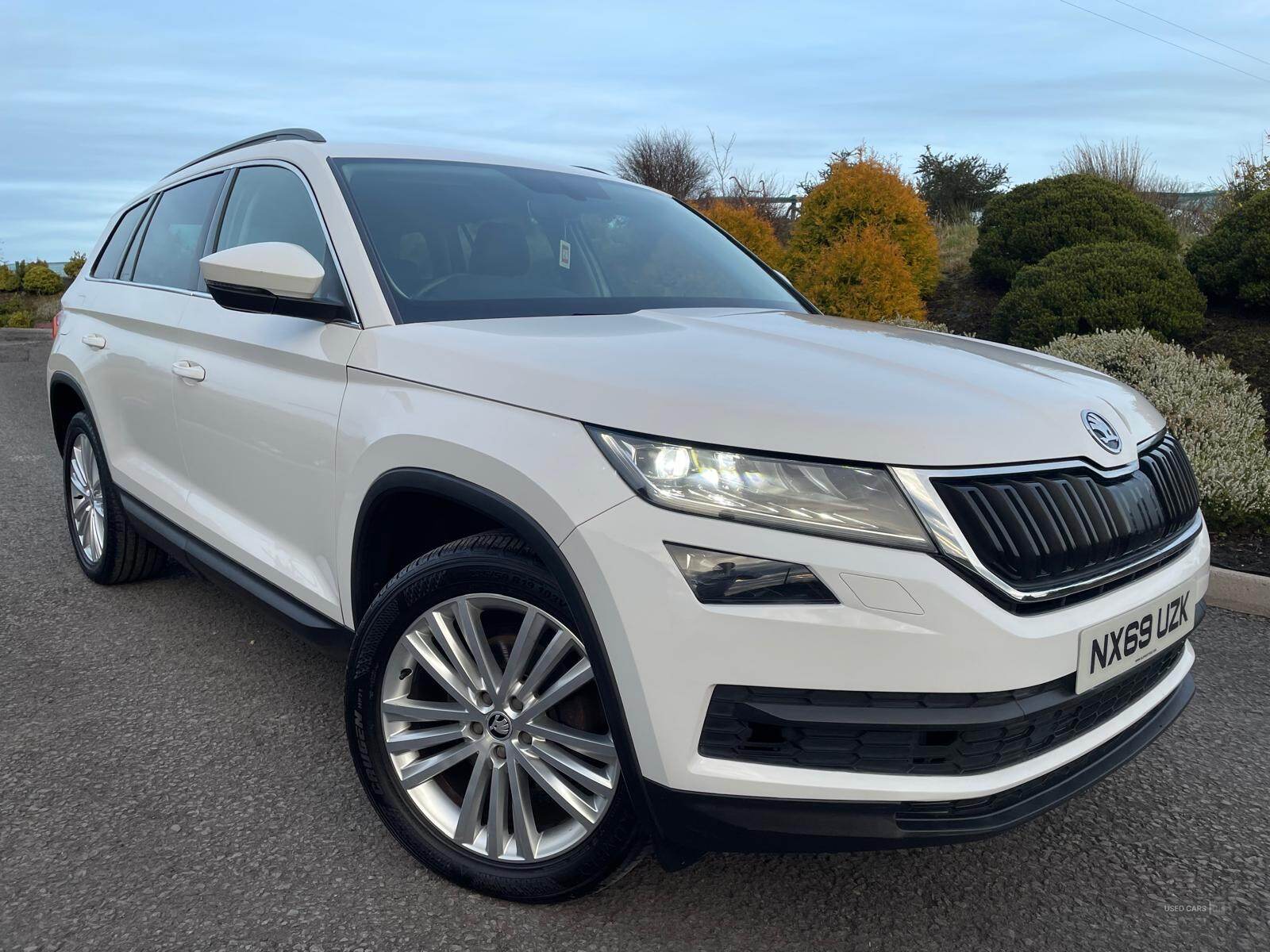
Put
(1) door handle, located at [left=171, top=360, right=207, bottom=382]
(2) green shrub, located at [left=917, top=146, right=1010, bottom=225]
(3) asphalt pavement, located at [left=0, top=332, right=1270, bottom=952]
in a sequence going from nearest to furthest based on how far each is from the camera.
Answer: (3) asphalt pavement, located at [left=0, top=332, right=1270, bottom=952] → (1) door handle, located at [left=171, top=360, right=207, bottom=382] → (2) green shrub, located at [left=917, top=146, right=1010, bottom=225]

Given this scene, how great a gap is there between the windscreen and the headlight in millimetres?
915

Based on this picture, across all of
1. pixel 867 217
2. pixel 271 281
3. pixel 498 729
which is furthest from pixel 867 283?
pixel 498 729

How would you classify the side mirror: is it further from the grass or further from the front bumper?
the grass

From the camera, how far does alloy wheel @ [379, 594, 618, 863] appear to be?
2008 mm

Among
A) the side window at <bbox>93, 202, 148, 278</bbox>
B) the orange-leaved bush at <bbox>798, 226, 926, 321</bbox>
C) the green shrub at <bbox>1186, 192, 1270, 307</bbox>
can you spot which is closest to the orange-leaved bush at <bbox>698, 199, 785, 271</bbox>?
the orange-leaved bush at <bbox>798, 226, 926, 321</bbox>

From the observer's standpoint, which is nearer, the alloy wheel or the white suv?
the white suv

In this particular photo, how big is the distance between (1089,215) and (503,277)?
29.9 feet

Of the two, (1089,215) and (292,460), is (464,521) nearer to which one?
(292,460)

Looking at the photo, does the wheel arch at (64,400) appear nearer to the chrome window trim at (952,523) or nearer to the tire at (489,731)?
the tire at (489,731)

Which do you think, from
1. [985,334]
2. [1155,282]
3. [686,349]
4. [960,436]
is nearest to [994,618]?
[960,436]

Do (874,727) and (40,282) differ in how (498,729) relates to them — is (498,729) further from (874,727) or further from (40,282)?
(40,282)

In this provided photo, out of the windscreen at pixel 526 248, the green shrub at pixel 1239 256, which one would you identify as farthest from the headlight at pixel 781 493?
the green shrub at pixel 1239 256

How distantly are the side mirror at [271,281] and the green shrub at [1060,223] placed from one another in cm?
901

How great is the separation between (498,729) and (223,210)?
219 centimetres
